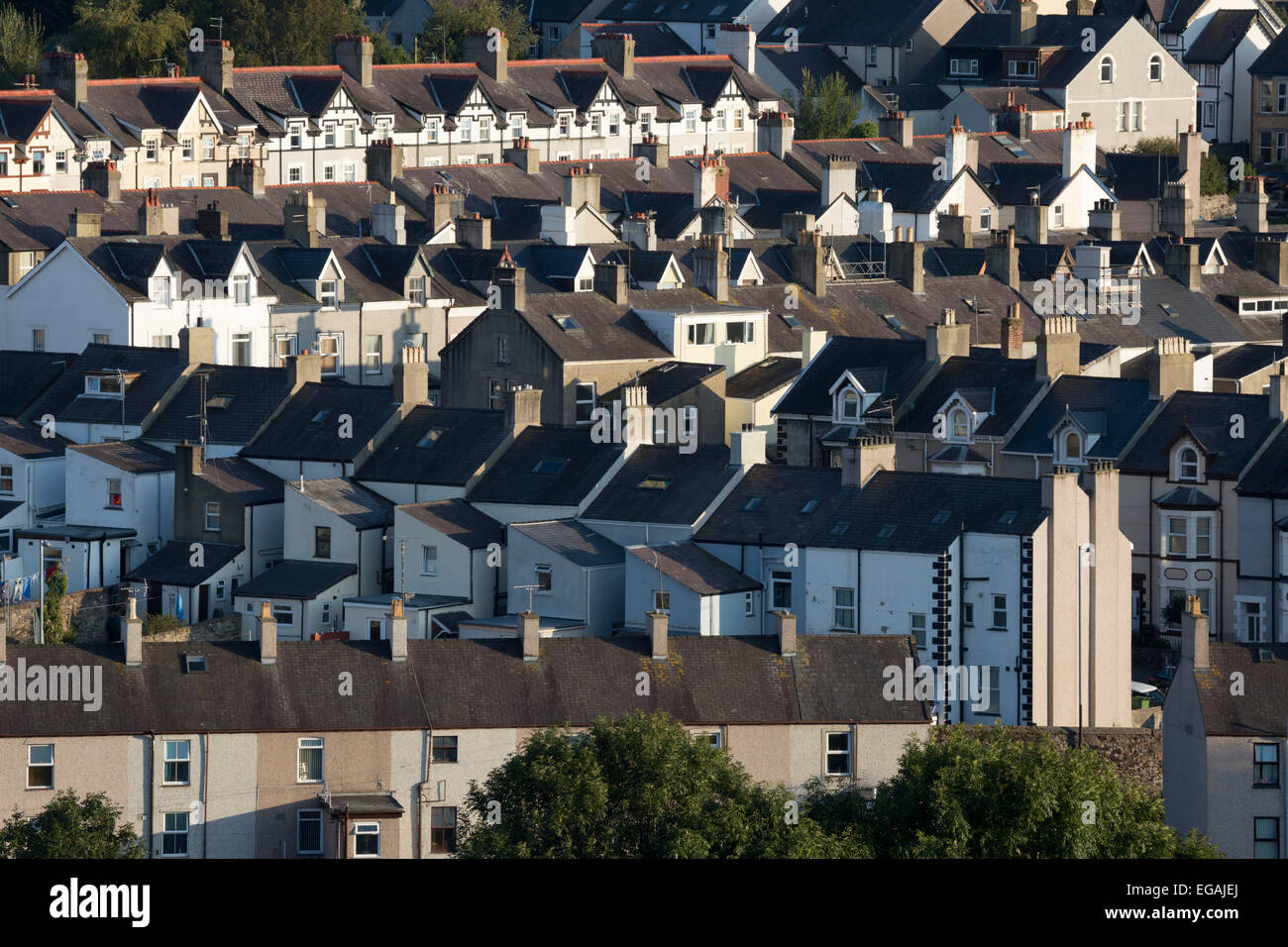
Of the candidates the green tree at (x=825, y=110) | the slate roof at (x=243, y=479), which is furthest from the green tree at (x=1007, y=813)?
the green tree at (x=825, y=110)

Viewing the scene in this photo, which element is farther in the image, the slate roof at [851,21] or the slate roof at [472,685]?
the slate roof at [851,21]

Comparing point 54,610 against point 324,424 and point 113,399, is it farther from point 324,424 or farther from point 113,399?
point 113,399

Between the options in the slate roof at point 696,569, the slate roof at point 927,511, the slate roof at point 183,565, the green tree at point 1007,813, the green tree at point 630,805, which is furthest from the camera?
the slate roof at point 183,565

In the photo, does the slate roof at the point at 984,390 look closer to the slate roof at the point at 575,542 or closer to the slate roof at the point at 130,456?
the slate roof at the point at 575,542

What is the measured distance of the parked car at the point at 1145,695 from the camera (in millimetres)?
58656

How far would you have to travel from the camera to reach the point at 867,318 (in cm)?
8488

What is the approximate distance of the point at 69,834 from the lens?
1704 inches

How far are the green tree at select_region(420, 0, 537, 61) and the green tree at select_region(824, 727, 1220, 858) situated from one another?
9371 centimetres

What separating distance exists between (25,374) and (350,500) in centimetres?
1614

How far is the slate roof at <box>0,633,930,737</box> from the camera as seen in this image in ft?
160

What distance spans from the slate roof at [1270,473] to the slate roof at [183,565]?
23585 millimetres

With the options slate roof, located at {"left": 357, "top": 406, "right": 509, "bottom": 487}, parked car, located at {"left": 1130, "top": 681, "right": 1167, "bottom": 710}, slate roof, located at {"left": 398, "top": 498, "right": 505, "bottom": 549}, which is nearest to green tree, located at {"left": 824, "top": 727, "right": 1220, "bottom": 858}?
parked car, located at {"left": 1130, "top": 681, "right": 1167, "bottom": 710}

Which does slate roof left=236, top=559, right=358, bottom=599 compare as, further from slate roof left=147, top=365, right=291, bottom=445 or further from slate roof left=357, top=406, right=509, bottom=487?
slate roof left=147, top=365, right=291, bottom=445

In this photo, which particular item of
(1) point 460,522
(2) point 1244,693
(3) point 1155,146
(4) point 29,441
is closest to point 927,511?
(2) point 1244,693
